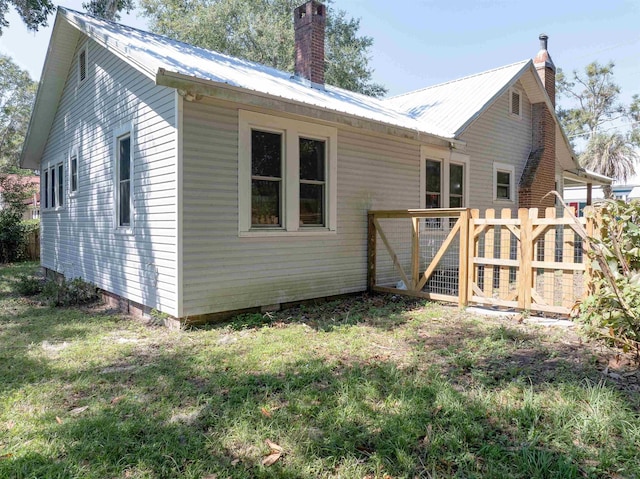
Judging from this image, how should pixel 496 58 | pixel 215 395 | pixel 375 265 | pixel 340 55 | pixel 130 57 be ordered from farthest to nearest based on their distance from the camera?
pixel 496 58 → pixel 340 55 → pixel 375 265 → pixel 130 57 → pixel 215 395

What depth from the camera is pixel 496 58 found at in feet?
106

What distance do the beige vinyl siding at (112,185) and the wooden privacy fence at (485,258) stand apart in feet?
12.1

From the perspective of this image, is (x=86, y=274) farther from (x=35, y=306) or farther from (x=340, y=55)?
(x=340, y=55)

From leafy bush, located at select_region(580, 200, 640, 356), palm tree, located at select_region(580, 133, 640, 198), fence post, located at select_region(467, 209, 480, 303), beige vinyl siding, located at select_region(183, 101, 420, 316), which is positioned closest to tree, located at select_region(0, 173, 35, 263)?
beige vinyl siding, located at select_region(183, 101, 420, 316)

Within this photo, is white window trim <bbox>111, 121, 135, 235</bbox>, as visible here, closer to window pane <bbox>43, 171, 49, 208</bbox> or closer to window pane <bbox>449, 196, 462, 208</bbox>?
window pane <bbox>43, 171, 49, 208</bbox>

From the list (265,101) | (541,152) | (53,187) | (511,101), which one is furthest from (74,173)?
(541,152)

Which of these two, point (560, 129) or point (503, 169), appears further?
point (560, 129)

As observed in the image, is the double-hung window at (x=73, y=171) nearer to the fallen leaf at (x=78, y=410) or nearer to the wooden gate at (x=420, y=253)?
the wooden gate at (x=420, y=253)

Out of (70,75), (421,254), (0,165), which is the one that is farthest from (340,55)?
(0,165)

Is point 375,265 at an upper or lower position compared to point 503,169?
lower

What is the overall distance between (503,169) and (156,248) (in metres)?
9.31

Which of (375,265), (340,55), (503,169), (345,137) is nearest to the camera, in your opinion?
(345,137)

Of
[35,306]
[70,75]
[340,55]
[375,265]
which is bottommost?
[35,306]

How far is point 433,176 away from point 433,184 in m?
0.18
